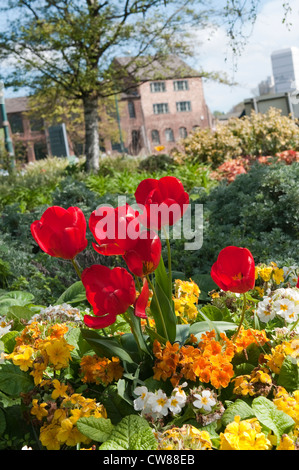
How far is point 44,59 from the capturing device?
40.4 feet

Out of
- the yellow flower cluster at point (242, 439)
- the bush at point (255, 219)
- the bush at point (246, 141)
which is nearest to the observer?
the yellow flower cluster at point (242, 439)

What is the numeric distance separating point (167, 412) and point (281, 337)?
431mm

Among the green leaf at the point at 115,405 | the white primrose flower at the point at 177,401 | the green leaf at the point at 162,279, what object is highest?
the green leaf at the point at 162,279

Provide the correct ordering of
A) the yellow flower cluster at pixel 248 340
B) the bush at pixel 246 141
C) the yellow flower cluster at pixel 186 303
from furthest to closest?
the bush at pixel 246 141 < the yellow flower cluster at pixel 186 303 < the yellow flower cluster at pixel 248 340

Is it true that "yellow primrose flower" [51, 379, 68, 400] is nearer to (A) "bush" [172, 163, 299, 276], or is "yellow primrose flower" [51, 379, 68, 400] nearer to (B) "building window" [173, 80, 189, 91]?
(A) "bush" [172, 163, 299, 276]

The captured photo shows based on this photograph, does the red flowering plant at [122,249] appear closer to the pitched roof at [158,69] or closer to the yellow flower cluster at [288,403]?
the yellow flower cluster at [288,403]

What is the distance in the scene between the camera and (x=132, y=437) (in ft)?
3.50

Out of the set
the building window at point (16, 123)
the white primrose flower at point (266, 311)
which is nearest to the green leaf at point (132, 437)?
the white primrose flower at point (266, 311)

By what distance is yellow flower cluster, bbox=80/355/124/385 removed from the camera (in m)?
1.27

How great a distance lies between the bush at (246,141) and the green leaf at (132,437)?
374 inches

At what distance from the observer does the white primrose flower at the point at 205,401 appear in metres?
1.13

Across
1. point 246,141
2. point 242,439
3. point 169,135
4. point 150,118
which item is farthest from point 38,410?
point 169,135

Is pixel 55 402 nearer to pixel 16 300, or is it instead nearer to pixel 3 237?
pixel 16 300

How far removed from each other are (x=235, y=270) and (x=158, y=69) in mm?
13307
